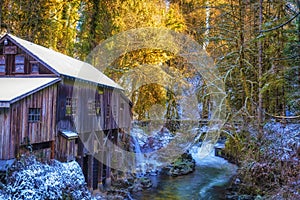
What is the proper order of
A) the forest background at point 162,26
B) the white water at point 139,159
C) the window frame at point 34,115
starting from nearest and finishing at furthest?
the window frame at point 34,115, the forest background at point 162,26, the white water at point 139,159

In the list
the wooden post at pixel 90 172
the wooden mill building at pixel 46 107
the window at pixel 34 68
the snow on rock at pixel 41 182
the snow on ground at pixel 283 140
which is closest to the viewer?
the snow on rock at pixel 41 182

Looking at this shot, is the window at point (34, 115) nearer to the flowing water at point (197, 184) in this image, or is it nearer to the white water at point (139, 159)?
the flowing water at point (197, 184)

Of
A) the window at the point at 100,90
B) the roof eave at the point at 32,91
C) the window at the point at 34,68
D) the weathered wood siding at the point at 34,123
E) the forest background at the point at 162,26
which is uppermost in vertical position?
the forest background at the point at 162,26

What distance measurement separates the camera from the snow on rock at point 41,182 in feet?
34.3

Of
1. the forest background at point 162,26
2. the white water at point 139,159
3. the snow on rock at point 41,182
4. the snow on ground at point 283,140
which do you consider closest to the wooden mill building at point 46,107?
the snow on rock at point 41,182

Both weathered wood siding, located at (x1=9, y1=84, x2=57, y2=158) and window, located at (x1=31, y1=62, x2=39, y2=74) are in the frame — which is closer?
weathered wood siding, located at (x1=9, y1=84, x2=57, y2=158)

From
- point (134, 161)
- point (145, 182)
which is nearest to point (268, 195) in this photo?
point (145, 182)

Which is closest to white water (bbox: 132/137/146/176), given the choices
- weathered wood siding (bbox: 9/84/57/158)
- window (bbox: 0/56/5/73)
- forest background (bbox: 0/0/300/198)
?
forest background (bbox: 0/0/300/198)

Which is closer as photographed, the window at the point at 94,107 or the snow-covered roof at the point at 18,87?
the snow-covered roof at the point at 18,87

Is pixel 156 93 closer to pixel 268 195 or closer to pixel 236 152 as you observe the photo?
pixel 236 152

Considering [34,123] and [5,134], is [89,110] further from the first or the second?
[5,134]

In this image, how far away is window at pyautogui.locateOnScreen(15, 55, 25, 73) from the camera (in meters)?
13.4

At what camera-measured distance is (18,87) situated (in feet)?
38.9

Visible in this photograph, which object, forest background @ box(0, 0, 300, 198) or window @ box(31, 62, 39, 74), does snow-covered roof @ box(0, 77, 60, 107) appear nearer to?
window @ box(31, 62, 39, 74)
